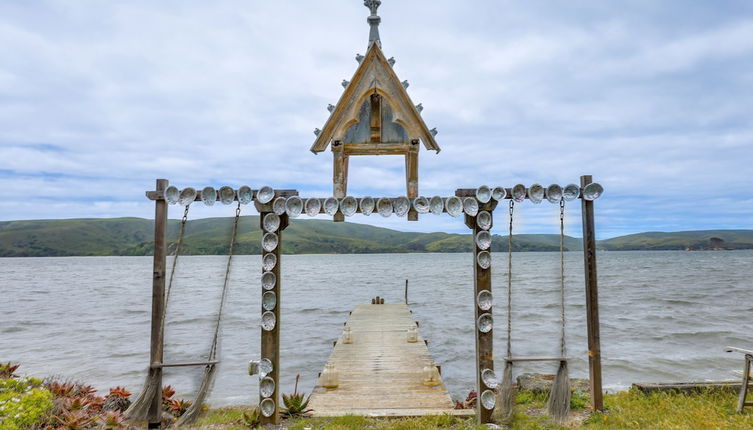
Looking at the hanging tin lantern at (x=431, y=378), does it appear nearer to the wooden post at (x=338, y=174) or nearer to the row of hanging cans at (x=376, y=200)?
the row of hanging cans at (x=376, y=200)

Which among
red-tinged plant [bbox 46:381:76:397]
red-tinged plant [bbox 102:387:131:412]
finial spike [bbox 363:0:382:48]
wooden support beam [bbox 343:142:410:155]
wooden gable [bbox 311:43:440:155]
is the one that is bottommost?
red-tinged plant [bbox 102:387:131:412]

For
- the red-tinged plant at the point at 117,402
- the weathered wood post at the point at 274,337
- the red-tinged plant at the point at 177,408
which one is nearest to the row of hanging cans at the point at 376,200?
the weathered wood post at the point at 274,337

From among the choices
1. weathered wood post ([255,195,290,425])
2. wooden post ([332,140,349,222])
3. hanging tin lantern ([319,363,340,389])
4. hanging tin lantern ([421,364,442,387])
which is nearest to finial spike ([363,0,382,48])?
wooden post ([332,140,349,222])

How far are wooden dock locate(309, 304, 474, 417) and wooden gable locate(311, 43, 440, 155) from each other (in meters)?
4.84

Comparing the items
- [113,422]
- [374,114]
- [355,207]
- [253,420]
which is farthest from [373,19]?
[113,422]

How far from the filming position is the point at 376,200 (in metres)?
7.08

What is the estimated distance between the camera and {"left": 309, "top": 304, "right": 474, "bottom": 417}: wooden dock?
27.0ft

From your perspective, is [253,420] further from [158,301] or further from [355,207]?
[355,207]

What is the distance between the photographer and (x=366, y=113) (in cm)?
731

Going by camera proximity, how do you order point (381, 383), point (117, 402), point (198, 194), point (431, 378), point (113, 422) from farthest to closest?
point (381, 383), point (431, 378), point (117, 402), point (198, 194), point (113, 422)

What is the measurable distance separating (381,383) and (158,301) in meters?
5.41

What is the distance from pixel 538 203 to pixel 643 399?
4797mm

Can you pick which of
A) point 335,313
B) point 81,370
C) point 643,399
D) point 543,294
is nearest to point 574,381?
point 643,399

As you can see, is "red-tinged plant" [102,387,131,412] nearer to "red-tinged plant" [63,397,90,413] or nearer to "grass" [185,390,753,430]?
"red-tinged plant" [63,397,90,413]
